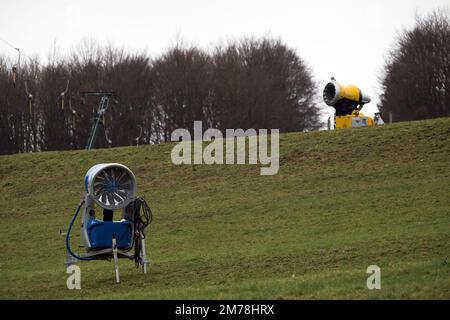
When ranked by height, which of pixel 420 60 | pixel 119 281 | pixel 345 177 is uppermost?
pixel 420 60

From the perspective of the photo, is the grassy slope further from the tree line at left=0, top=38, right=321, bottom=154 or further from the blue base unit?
the tree line at left=0, top=38, right=321, bottom=154

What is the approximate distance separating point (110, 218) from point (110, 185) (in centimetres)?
89

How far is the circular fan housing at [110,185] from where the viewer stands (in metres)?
21.7

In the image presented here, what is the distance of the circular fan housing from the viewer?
71.3 ft

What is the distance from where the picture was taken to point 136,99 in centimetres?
8994

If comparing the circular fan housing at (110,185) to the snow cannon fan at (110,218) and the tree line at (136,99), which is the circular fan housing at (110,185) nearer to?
the snow cannon fan at (110,218)

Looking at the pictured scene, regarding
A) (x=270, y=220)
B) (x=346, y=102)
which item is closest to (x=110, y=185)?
(x=270, y=220)

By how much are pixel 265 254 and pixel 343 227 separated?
512 centimetres

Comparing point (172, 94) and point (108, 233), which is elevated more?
point (172, 94)

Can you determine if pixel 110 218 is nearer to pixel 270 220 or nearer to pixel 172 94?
pixel 270 220
